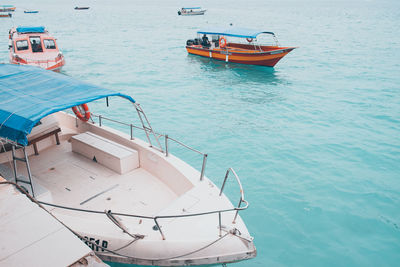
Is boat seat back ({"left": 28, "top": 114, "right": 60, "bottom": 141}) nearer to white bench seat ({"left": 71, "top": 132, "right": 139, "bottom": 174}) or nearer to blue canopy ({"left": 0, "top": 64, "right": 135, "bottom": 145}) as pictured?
white bench seat ({"left": 71, "top": 132, "right": 139, "bottom": 174})

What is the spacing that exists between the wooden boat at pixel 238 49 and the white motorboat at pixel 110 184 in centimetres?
1749

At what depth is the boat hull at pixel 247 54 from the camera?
75.2 feet

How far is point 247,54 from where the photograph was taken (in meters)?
24.2

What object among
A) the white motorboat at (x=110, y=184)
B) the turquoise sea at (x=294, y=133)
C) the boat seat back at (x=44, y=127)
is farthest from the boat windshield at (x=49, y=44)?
the boat seat back at (x=44, y=127)

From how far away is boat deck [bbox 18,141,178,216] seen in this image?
252 inches

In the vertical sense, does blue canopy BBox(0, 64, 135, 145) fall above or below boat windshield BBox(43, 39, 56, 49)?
below

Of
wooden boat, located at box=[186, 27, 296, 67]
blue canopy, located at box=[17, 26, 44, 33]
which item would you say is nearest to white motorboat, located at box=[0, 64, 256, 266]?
blue canopy, located at box=[17, 26, 44, 33]

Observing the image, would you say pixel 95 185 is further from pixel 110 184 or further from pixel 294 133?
pixel 294 133

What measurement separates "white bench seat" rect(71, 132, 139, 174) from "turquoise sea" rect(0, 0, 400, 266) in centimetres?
354

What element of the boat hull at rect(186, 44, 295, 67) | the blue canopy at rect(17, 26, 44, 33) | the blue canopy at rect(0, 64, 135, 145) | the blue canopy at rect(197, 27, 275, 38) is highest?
the blue canopy at rect(17, 26, 44, 33)

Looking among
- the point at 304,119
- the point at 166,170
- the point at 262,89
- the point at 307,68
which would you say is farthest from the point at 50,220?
the point at 307,68

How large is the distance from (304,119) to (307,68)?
40.4 feet

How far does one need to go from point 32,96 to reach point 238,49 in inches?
887

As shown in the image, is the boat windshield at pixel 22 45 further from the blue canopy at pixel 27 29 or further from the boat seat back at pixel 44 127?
the boat seat back at pixel 44 127
